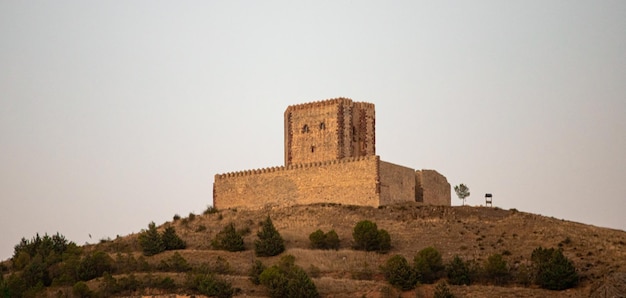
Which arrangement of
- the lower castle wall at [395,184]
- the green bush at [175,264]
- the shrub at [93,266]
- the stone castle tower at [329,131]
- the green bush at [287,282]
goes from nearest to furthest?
the green bush at [287,282] < the green bush at [175,264] < the shrub at [93,266] < the lower castle wall at [395,184] < the stone castle tower at [329,131]

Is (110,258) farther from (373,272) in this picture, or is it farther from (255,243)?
(373,272)

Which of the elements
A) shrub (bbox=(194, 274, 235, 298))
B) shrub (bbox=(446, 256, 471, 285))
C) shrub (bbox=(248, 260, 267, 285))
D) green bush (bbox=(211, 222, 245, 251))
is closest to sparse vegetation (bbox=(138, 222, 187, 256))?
green bush (bbox=(211, 222, 245, 251))

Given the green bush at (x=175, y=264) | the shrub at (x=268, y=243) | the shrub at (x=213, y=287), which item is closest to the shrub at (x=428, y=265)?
the shrub at (x=268, y=243)

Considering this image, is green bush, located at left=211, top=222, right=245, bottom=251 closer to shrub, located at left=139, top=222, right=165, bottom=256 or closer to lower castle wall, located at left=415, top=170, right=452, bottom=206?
shrub, located at left=139, top=222, right=165, bottom=256

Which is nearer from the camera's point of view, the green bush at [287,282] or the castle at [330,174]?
the green bush at [287,282]

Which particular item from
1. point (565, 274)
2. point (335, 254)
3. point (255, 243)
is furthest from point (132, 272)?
point (565, 274)

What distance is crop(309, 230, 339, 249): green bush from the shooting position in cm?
6238

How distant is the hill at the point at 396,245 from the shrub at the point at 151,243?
0.57 m

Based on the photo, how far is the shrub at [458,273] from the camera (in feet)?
187

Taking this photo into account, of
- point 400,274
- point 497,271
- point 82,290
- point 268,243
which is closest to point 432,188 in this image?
point 268,243

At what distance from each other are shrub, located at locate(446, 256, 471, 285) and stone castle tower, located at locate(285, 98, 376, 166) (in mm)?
15599

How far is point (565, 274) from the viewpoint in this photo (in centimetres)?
5566

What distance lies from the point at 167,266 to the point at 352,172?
13.6 m

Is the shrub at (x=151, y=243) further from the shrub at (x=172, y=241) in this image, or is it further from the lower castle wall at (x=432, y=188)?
the lower castle wall at (x=432, y=188)
